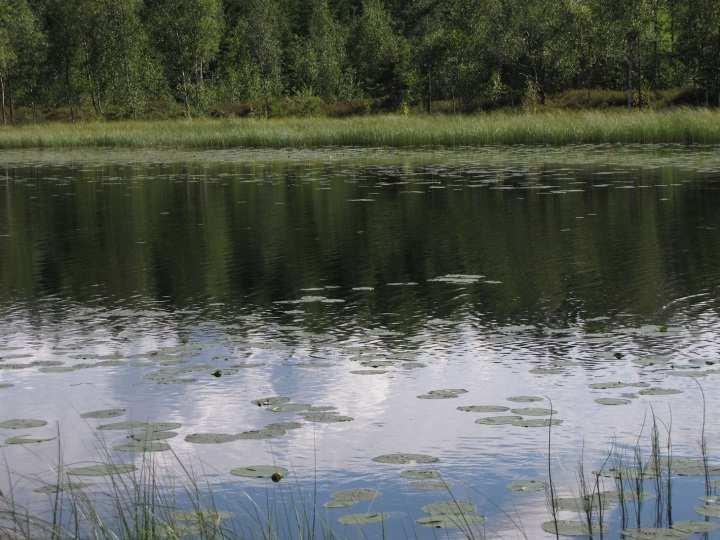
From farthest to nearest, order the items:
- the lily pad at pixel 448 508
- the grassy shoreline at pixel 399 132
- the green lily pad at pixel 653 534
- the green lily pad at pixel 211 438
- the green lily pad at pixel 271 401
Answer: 1. the grassy shoreline at pixel 399 132
2. the green lily pad at pixel 271 401
3. the green lily pad at pixel 211 438
4. the lily pad at pixel 448 508
5. the green lily pad at pixel 653 534

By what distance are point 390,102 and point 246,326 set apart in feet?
236

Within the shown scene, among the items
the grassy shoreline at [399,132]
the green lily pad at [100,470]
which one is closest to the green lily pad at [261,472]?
the green lily pad at [100,470]

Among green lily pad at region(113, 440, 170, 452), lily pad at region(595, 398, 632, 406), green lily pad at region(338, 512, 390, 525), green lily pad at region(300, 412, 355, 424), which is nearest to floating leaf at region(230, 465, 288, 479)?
green lily pad at region(113, 440, 170, 452)

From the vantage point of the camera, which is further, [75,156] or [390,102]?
[390,102]

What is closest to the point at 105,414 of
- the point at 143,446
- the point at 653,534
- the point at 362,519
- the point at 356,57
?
the point at 143,446

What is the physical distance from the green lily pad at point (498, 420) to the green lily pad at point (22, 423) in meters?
2.92

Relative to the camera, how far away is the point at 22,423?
7211 mm

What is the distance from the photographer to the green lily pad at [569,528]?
5.08 m

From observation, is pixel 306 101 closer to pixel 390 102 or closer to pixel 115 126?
pixel 390 102

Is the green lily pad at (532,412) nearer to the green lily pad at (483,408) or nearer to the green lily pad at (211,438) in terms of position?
the green lily pad at (483,408)

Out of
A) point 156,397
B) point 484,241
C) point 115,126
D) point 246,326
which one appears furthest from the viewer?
point 115,126

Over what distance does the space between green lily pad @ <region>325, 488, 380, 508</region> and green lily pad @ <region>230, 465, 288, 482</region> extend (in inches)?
18.6

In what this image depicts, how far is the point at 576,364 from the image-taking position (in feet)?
27.8

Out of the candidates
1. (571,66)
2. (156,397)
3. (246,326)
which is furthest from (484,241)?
(571,66)
